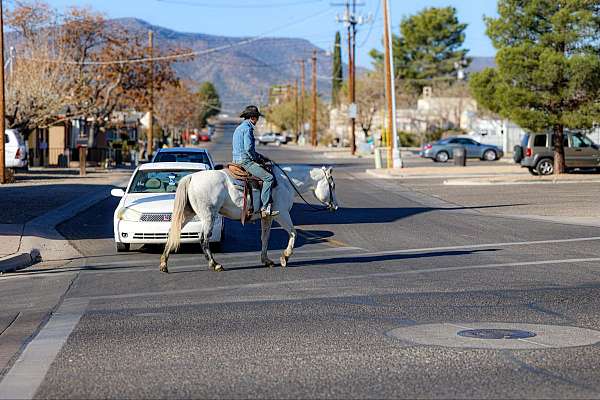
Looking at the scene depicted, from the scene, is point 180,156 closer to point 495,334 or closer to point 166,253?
point 166,253

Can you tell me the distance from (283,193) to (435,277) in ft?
9.15

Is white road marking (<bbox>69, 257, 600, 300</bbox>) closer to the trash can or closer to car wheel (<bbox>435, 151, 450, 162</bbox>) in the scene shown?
the trash can

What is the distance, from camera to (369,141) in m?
83.0

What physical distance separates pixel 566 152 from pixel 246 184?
97.0ft

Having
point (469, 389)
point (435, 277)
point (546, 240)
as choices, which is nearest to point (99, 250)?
point (435, 277)

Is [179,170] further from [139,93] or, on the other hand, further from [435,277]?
[139,93]

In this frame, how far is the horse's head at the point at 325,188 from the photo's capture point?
53.0ft

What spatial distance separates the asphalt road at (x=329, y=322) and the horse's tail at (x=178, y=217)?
1.61 ft

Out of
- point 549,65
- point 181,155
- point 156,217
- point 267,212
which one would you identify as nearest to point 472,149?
point 549,65

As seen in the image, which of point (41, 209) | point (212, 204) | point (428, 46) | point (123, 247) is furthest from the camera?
point (428, 46)

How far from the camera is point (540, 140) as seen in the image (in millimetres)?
41750

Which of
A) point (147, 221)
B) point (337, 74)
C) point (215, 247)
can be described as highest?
point (337, 74)

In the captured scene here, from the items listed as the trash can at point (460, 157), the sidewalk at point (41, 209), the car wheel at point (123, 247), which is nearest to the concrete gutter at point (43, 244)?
the sidewalk at point (41, 209)

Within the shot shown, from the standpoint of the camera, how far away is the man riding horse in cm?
1477
